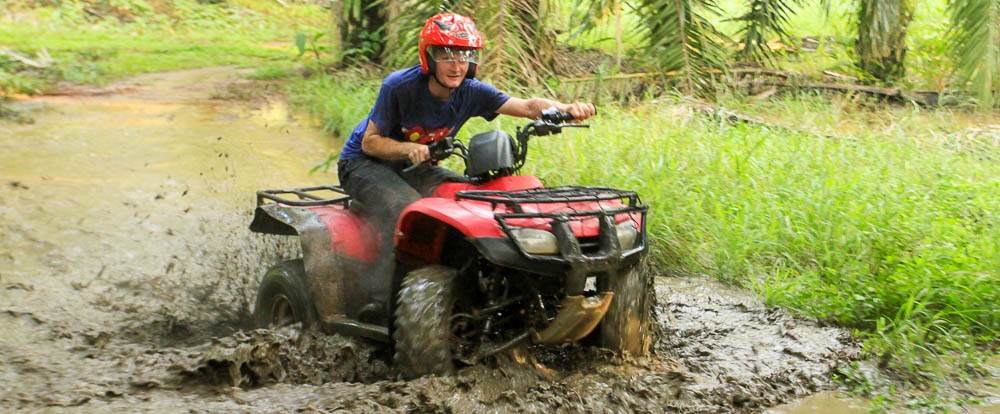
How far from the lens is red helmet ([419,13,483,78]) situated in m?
3.83

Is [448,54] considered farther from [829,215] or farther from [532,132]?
[829,215]

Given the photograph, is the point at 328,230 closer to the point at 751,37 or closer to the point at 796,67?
the point at 751,37

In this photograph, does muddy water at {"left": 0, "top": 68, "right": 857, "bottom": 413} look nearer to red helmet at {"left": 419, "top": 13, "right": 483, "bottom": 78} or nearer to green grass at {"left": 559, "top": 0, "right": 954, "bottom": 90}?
red helmet at {"left": 419, "top": 13, "right": 483, "bottom": 78}

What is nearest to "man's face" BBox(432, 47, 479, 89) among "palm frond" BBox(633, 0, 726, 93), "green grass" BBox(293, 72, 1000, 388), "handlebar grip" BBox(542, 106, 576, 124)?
"handlebar grip" BBox(542, 106, 576, 124)

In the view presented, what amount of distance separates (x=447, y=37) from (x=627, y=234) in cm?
114

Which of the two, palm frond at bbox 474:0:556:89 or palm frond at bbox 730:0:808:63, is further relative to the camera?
palm frond at bbox 730:0:808:63

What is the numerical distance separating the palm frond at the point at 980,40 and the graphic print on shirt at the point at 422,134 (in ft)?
17.6

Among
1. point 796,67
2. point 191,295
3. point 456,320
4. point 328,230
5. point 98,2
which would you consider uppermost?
point 98,2

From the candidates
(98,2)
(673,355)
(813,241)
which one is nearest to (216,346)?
(673,355)

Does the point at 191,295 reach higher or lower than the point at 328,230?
lower

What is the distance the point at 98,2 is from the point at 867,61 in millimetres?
16426

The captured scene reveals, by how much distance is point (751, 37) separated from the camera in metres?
9.35

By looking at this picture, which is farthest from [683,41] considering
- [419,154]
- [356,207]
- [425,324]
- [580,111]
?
[425,324]

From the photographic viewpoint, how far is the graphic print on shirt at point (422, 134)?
13.6 feet
